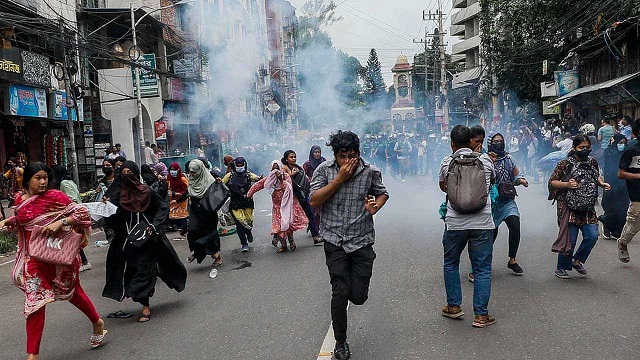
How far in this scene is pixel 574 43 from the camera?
2861 centimetres

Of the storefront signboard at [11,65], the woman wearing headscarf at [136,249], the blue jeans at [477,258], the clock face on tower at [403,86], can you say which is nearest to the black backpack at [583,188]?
the blue jeans at [477,258]

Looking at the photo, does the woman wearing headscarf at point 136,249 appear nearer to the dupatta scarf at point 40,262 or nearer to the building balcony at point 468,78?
the dupatta scarf at point 40,262

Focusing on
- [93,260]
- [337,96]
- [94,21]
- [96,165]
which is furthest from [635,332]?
[337,96]

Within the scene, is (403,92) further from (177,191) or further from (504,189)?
(504,189)

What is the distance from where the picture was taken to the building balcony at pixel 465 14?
5996 centimetres

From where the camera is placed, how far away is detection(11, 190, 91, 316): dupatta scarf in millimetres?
4816

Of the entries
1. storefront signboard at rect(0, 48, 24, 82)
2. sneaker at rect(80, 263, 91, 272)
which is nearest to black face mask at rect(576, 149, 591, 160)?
sneaker at rect(80, 263, 91, 272)

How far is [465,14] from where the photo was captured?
62.6 m

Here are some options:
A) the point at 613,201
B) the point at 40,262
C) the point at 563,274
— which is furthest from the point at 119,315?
the point at 613,201

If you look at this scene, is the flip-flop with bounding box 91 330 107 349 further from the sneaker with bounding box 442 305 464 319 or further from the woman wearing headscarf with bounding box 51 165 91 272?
the woman wearing headscarf with bounding box 51 165 91 272

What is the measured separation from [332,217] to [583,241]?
131 inches

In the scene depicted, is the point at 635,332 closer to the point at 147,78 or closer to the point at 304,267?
the point at 304,267

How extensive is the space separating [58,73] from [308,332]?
61.6 ft

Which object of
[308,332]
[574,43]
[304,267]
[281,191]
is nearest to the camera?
[308,332]
